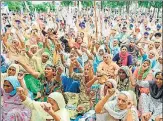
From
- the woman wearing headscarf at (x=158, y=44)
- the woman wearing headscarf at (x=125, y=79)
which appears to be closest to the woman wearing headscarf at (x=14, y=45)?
the woman wearing headscarf at (x=125, y=79)

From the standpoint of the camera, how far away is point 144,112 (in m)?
3.38

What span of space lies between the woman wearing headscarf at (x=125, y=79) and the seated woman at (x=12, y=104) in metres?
0.90

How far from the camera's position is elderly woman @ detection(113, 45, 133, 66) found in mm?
4230

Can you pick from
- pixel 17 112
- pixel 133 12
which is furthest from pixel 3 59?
pixel 133 12

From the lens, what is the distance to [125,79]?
11.9 feet

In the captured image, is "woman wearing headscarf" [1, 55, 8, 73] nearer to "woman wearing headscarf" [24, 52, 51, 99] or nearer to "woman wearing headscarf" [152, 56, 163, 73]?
"woman wearing headscarf" [24, 52, 51, 99]

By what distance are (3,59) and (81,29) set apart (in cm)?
154

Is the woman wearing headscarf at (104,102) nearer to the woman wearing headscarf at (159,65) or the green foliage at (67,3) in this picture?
the woman wearing headscarf at (159,65)

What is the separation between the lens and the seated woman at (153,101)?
325 cm

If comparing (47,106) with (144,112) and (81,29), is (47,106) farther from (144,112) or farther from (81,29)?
(81,29)

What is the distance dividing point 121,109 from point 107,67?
115cm

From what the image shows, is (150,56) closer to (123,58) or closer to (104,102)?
(123,58)

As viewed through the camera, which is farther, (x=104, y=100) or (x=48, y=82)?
(x=48, y=82)

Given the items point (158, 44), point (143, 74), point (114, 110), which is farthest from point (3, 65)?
point (158, 44)
